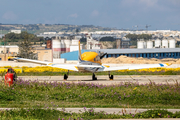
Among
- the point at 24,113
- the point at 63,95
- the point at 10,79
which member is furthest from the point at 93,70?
the point at 24,113

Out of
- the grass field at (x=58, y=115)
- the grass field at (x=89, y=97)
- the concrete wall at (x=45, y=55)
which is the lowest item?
the concrete wall at (x=45, y=55)

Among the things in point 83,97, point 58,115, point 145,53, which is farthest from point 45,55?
point 58,115

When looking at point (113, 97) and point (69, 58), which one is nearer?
point (113, 97)

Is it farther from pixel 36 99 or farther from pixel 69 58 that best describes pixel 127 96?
pixel 69 58

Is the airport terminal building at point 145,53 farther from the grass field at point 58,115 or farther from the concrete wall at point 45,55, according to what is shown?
the grass field at point 58,115

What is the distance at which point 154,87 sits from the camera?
23.5 metres

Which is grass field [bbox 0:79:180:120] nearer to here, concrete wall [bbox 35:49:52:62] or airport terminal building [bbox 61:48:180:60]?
airport terminal building [bbox 61:48:180:60]

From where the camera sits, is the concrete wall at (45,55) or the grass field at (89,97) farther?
the concrete wall at (45,55)

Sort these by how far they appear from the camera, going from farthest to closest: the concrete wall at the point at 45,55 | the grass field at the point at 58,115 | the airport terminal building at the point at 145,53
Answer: the concrete wall at the point at 45,55 → the airport terminal building at the point at 145,53 → the grass field at the point at 58,115

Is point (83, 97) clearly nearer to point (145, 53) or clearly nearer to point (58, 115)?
point (58, 115)

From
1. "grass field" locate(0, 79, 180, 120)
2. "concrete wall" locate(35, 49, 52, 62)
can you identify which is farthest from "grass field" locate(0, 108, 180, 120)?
"concrete wall" locate(35, 49, 52, 62)

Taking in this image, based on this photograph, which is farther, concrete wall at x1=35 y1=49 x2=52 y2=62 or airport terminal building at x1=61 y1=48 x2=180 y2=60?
concrete wall at x1=35 y1=49 x2=52 y2=62

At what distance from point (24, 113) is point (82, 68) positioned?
1960 cm

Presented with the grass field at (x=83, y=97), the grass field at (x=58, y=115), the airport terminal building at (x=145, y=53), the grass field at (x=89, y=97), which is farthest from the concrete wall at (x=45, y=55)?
the grass field at (x=58, y=115)
